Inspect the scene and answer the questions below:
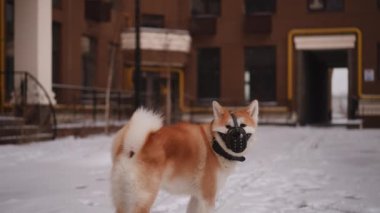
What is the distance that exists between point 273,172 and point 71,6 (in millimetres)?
16082

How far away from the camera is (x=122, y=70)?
28.6 m

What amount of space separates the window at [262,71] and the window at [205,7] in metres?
3.14

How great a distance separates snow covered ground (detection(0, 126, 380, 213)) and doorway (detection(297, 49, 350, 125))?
49.0ft

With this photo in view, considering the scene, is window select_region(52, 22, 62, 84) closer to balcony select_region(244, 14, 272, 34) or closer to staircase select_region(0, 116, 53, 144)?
staircase select_region(0, 116, 53, 144)

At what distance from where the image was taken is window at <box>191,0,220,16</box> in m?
31.2

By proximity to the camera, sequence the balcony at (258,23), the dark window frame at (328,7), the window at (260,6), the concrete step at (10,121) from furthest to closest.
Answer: the window at (260,6), the balcony at (258,23), the dark window frame at (328,7), the concrete step at (10,121)

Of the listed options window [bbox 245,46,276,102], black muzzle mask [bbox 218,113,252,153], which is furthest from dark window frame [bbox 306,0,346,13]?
black muzzle mask [bbox 218,113,252,153]

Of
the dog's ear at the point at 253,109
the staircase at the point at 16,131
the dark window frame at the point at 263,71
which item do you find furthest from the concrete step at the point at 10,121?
the dark window frame at the point at 263,71

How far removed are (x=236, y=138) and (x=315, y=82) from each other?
110 ft

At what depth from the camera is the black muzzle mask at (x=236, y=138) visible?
4984 mm

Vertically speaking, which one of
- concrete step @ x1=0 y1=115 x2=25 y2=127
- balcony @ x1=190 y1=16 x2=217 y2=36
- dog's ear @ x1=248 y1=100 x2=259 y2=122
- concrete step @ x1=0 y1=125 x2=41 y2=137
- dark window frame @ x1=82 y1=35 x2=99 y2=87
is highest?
balcony @ x1=190 y1=16 x2=217 y2=36

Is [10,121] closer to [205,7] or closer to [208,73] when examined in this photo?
[208,73]

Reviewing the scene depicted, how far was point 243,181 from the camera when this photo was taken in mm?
9094

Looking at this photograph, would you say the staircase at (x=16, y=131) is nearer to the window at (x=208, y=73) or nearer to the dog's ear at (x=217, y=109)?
the dog's ear at (x=217, y=109)
